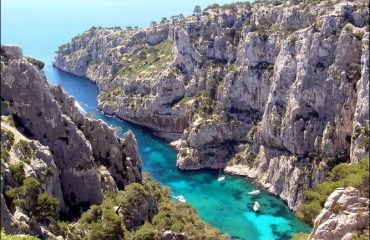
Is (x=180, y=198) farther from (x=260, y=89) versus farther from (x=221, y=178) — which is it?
(x=260, y=89)

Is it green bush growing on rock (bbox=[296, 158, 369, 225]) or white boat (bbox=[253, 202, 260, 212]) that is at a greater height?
green bush growing on rock (bbox=[296, 158, 369, 225])

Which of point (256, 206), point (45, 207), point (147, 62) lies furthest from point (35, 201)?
point (147, 62)

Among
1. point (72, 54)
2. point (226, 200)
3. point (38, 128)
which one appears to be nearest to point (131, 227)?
point (38, 128)

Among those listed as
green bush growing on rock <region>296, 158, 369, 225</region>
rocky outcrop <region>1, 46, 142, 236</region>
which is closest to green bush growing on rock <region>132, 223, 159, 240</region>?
rocky outcrop <region>1, 46, 142, 236</region>

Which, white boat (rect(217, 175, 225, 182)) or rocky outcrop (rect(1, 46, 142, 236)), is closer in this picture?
rocky outcrop (rect(1, 46, 142, 236))

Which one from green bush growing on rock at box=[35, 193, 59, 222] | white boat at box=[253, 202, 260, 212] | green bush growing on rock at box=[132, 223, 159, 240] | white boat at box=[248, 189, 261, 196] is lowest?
white boat at box=[253, 202, 260, 212]

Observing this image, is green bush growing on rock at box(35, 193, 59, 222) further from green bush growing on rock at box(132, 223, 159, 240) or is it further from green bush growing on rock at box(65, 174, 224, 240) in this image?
green bush growing on rock at box(132, 223, 159, 240)
